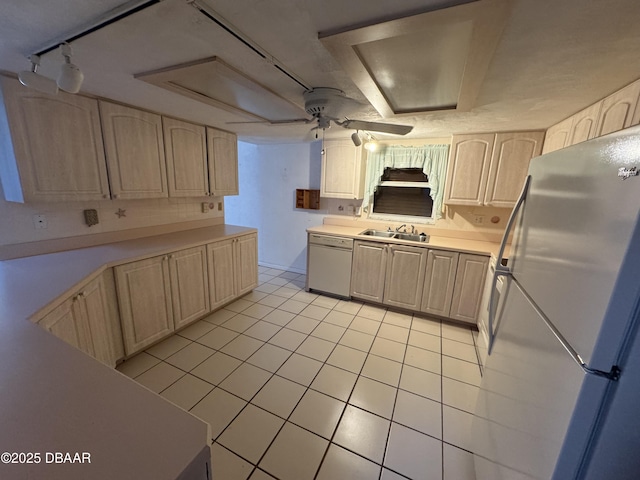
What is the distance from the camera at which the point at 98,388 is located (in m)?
0.71

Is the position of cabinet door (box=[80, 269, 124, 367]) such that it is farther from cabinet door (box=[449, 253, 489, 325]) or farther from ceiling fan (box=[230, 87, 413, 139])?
cabinet door (box=[449, 253, 489, 325])

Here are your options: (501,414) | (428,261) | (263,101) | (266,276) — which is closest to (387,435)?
(501,414)

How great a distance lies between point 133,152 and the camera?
7.36ft

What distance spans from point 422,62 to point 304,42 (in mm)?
611

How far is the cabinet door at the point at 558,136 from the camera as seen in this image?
2.02m

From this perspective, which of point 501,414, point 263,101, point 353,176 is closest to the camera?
point 501,414

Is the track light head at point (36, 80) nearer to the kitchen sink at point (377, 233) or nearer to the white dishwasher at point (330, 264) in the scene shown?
the white dishwasher at point (330, 264)

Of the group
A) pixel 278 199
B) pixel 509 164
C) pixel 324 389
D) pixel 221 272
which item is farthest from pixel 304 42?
pixel 278 199

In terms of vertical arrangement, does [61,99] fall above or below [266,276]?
above

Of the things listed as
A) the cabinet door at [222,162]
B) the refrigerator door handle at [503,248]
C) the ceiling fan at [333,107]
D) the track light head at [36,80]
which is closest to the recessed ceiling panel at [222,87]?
the ceiling fan at [333,107]

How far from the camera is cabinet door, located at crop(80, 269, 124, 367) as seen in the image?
161 centimetres

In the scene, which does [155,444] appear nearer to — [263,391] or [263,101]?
[263,391]

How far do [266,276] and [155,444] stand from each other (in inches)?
143

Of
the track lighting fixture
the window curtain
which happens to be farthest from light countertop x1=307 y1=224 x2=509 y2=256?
the track lighting fixture
